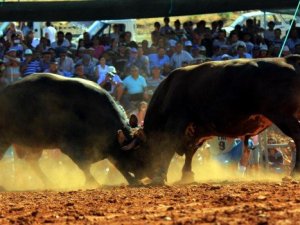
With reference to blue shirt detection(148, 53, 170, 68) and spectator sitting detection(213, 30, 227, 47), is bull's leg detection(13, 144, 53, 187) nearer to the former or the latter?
blue shirt detection(148, 53, 170, 68)

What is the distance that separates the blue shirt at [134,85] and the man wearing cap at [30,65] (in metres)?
2.03

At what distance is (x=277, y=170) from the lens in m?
15.0

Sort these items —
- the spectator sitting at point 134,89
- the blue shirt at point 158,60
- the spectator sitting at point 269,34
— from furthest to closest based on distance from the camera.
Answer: the spectator sitting at point 269,34 → the blue shirt at point 158,60 → the spectator sitting at point 134,89

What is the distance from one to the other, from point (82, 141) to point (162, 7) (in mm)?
6688

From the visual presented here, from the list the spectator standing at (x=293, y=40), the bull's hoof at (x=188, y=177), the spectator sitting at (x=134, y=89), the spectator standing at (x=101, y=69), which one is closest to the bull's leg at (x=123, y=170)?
the bull's hoof at (x=188, y=177)

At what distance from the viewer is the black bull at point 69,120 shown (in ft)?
44.7

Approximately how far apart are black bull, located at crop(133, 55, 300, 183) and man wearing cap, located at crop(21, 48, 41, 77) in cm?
492

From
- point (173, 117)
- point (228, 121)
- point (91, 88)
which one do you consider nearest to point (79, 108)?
point (91, 88)

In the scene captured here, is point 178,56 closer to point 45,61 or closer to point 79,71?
point 79,71

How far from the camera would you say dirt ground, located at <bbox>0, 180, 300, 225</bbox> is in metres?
7.70

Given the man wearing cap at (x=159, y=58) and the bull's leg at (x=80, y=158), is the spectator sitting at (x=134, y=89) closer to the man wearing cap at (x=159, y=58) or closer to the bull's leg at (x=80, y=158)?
the man wearing cap at (x=159, y=58)

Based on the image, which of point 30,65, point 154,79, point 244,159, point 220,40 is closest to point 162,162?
point 244,159

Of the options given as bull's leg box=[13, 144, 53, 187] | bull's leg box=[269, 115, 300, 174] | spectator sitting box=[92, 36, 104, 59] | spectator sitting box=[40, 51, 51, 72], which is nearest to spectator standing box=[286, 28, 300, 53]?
spectator sitting box=[92, 36, 104, 59]

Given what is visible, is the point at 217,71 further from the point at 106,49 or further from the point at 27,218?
the point at 106,49
